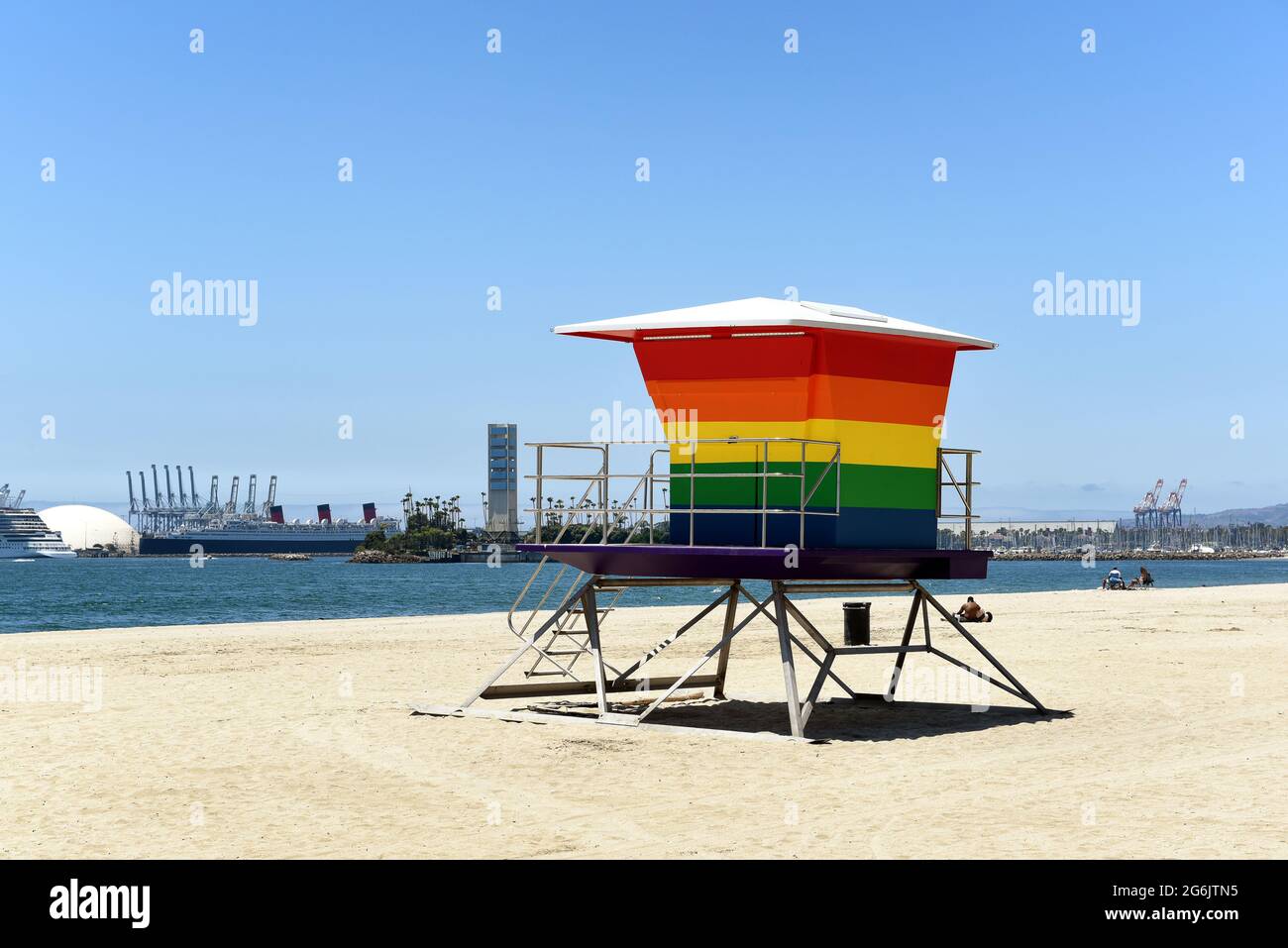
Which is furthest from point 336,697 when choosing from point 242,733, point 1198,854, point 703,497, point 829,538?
point 1198,854

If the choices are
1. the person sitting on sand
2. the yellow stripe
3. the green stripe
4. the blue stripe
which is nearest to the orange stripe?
the yellow stripe

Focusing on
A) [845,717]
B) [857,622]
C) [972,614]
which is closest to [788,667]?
[845,717]

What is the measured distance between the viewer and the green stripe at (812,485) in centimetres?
1639

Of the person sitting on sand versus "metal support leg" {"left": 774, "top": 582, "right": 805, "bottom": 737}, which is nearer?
"metal support leg" {"left": 774, "top": 582, "right": 805, "bottom": 737}

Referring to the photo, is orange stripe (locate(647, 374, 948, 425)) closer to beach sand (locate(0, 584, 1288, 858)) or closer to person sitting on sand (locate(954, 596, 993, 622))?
beach sand (locate(0, 584, 1288, 858))

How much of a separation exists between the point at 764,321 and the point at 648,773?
5.07 metres

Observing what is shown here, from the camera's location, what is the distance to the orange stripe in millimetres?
16125

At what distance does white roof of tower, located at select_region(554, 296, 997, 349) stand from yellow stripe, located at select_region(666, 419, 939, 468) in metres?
1.13

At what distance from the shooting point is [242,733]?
52.1 ft

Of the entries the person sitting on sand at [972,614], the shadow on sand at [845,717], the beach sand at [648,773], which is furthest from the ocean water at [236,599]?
the shadow on sand at [845,717]

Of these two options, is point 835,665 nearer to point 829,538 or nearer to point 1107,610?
point 829,538

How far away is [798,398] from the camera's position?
1614 cm

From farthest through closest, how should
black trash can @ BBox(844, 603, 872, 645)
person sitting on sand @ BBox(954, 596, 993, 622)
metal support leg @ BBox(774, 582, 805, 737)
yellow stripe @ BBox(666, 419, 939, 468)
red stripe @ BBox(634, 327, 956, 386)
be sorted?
person sitting on sand @ BBox(954, 596, 993, 622)
black trash can @ BBox(844, 603, 872, 645)
yellow stripe @ BBox(666, 419, 939, 468)
red stripe @ BBox(634, 327, 956, 386)
metal support leg @ BBox(774, 582, 805, 737)

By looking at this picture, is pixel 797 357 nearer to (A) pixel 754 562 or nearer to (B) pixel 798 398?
(B) pixel 798 398
